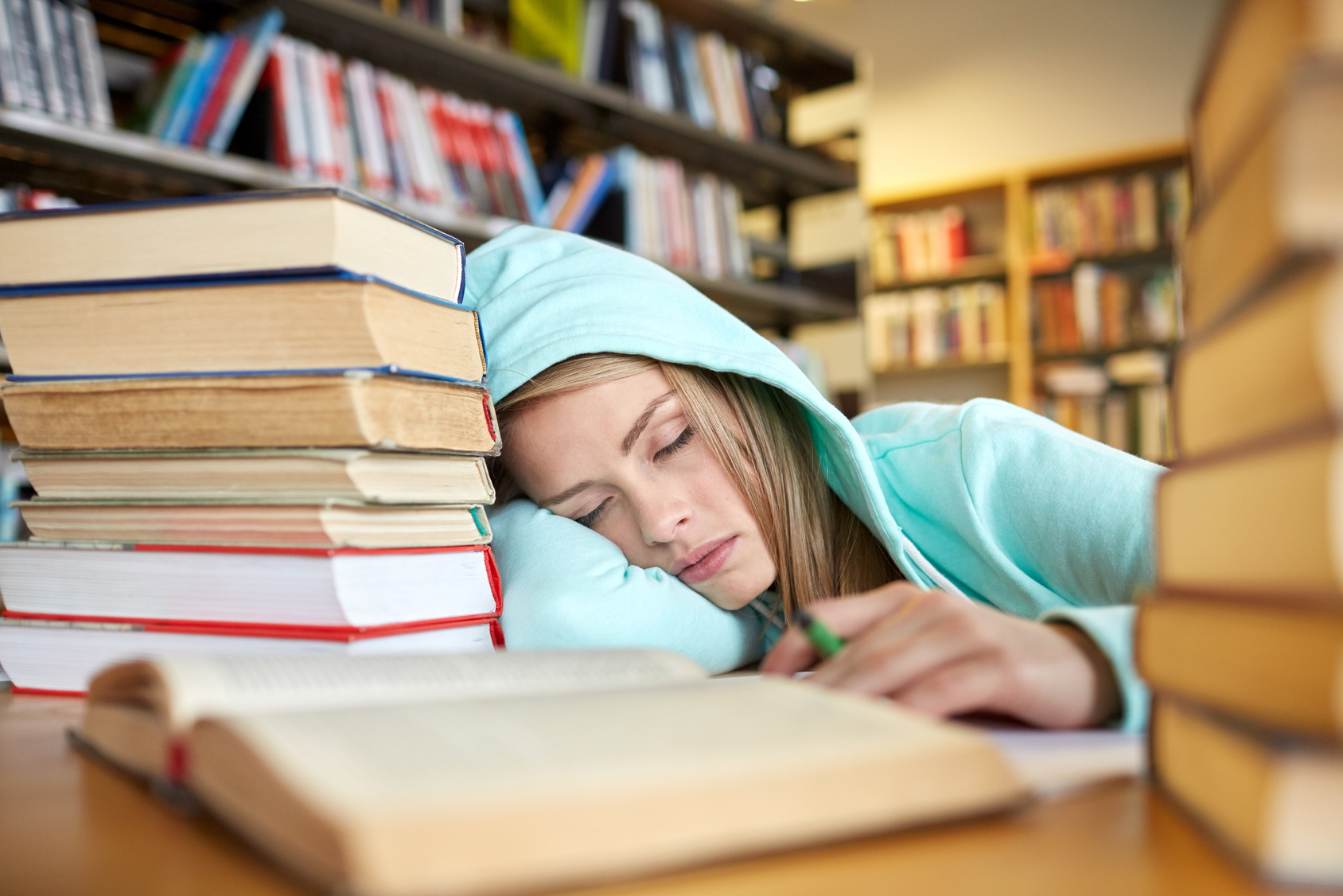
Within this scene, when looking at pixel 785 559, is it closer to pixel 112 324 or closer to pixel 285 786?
pixel 112 324

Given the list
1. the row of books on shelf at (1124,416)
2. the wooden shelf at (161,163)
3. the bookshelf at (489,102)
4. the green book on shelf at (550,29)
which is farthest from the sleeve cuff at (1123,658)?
the row of books on shelf at (1124,416)

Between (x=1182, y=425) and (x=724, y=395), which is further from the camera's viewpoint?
(x=724, y=395)

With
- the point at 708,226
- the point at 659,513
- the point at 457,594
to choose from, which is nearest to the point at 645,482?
the point at 659,513

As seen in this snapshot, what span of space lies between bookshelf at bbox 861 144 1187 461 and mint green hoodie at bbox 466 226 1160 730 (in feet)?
9.91

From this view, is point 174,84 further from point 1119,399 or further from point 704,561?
point 1119,399

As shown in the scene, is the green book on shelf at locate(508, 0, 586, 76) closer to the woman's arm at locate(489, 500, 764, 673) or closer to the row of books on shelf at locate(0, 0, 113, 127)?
the row of books on shelf at locate(0, 0, 113, 127)

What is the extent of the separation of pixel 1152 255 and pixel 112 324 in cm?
433

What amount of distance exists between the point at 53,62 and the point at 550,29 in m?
1.18

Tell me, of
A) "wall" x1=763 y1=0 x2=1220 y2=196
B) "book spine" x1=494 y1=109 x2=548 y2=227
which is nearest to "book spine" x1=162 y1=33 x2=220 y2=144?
"book spine" x1=494 y1=109 x2=548 y2=227

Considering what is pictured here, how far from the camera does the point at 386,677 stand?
1.47ft

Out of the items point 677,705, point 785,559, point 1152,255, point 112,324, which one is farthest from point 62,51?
point 1152,255

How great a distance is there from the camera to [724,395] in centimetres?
106

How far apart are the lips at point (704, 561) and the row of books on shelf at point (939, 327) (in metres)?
3.47

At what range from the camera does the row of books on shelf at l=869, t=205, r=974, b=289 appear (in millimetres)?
4508
